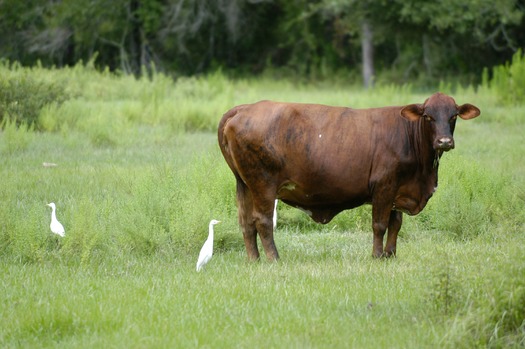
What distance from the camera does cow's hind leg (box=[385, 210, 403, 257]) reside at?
9511 mm

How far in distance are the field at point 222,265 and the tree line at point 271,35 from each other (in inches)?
706

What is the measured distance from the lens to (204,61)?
44906 mm

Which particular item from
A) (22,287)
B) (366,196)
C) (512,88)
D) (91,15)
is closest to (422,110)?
(366,196)

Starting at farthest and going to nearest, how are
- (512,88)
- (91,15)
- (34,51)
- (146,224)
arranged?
(34,51)
(91,15)
(512,88)
(146,224)

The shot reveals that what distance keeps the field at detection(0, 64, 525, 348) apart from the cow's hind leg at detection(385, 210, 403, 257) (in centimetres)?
18

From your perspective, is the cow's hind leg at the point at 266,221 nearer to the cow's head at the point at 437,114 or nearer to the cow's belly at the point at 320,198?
the cow's belly at the point at 320,198

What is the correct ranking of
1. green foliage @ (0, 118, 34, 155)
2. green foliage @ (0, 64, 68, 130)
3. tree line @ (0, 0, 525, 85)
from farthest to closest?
tree line @ (0, 0, 525, 85), green foliage @ (0, 64, 68, 130), green foliage @ (0, 118, 34, 155)

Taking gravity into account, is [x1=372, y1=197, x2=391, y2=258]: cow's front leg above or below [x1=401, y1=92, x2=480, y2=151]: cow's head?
below

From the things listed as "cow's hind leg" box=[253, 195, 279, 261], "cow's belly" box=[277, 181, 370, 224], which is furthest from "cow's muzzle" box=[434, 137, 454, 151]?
"cow's hind leg" box=[253, 195, 279, 261]

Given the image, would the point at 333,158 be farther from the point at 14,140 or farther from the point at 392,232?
the point at 14,140

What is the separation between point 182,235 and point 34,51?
34.4 m

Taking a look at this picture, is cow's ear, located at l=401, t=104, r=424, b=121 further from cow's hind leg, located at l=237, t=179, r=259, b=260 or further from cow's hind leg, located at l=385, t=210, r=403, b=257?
cow's hind leg, located at l=237, t=179, r=259, b=260

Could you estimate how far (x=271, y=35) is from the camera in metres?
45.2

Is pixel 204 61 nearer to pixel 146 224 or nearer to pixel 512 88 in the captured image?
pixel 512 88
